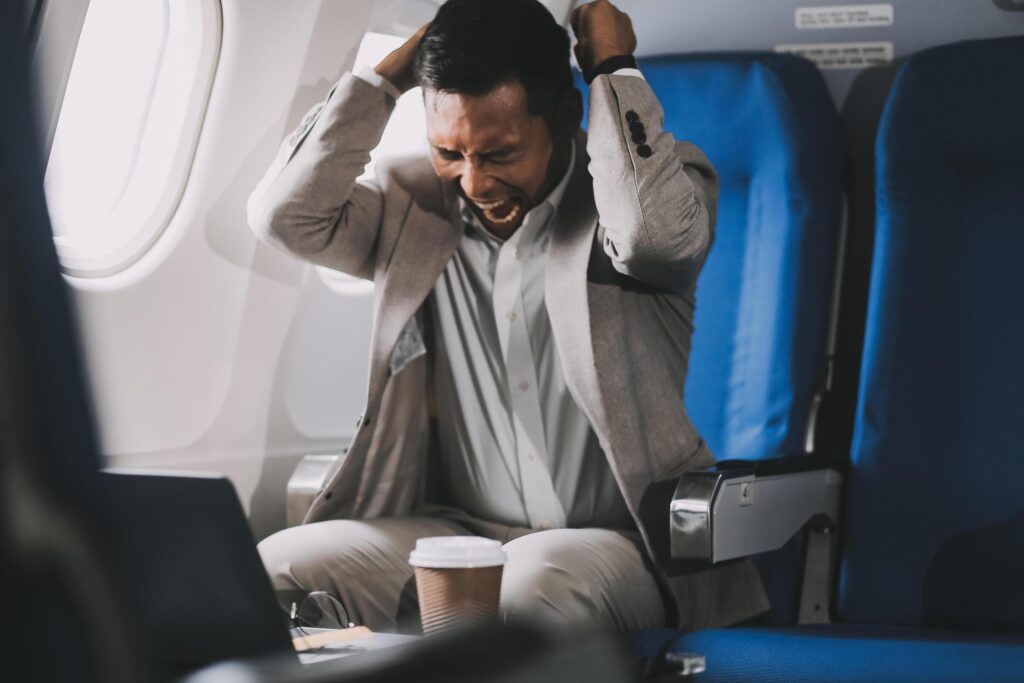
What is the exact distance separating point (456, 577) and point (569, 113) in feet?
3.27

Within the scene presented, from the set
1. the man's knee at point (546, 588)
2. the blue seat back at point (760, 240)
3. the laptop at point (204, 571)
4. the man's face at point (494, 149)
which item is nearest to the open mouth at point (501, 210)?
the man's face at point (494, 149)

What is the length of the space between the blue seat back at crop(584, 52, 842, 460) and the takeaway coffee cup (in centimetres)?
91

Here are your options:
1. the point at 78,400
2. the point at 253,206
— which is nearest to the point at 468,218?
the point at 253,206

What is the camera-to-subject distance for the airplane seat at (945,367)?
191 centimetres

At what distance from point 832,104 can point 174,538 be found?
6.09 feet

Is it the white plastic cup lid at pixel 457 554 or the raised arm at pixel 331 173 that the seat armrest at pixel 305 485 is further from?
the white plastic cup lid at pixel 457 554

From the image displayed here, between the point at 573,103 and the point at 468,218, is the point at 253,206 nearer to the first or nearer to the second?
the point at 468,218

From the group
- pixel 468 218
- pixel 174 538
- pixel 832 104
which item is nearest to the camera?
pixel 174 538

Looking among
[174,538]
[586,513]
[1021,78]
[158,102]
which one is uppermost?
[1021,78]

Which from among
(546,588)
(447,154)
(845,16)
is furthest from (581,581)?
(845,16)

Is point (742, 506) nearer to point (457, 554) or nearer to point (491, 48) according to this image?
point (457, 554)

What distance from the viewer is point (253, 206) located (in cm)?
202

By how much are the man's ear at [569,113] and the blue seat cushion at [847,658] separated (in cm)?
90

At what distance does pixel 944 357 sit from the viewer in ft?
6.44
